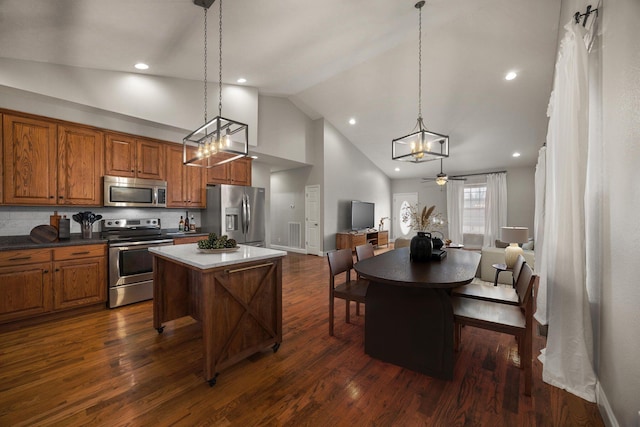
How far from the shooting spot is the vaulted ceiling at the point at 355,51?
2461mm

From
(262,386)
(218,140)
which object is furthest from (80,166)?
(262,386)

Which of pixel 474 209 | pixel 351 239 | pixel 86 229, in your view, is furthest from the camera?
pixel 474 209

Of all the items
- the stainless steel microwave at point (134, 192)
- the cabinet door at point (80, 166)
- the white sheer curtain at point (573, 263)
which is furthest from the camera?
the stainless steel microwave at point (134, 192)

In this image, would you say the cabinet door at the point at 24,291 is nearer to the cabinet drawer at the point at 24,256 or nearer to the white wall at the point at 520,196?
the cabinet drawer at the point at 24,256

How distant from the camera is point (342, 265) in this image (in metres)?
2.69

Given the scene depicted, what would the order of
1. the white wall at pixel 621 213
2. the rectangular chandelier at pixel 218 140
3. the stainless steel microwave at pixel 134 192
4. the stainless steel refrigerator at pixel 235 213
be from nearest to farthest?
the white wall at pixel 621 213 → the rectangular chandelier at pixel 218 140 → the stainless steel microwave at pixel 134 192 → the stainless steel refrigerator at pixel 235 213

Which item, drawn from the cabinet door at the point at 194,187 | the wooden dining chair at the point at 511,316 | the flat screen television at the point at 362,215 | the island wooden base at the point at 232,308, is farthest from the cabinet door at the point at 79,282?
the flat screen television at the point at 362,215

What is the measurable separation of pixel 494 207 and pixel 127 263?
368 inches

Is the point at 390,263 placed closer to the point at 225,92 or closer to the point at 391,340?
the point at 391,340

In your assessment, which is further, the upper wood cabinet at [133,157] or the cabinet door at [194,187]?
the cabinet door at [194,187]

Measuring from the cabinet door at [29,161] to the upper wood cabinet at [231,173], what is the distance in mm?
1937

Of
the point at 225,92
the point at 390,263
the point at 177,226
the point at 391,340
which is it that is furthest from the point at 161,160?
the point at 391,340

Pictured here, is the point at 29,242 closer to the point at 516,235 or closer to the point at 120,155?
the point at 120,155

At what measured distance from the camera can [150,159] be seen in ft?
12.6
